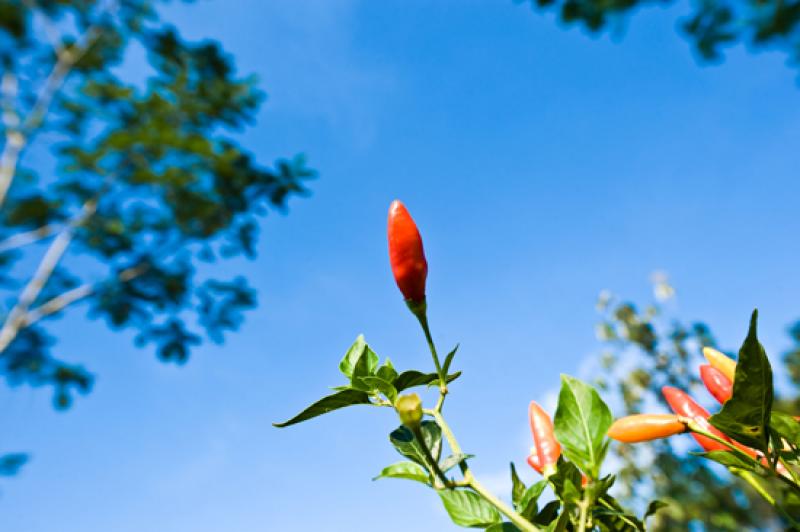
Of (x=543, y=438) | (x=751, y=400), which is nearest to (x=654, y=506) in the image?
(x=543, y=438)

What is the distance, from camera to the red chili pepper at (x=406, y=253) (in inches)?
23.7

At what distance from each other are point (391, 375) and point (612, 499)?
329 mm

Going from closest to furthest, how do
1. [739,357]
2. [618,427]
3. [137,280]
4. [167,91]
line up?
[739,357]
[618,427]
[167,91]
[137,280]

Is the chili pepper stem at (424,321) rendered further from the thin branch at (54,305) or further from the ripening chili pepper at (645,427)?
the thin branch at (54,305)

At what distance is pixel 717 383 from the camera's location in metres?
0.67

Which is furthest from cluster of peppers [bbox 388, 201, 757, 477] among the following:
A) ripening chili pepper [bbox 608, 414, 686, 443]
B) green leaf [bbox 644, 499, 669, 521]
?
green leaf [bbox 644, 499, 669, 521]

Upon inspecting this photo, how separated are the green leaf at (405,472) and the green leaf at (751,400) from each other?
0.31 metres

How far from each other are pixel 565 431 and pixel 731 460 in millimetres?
217

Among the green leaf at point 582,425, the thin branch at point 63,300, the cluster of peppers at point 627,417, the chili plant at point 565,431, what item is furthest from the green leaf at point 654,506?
the thin branch at point 63,300

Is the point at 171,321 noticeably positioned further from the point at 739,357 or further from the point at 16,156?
the point at 739,357

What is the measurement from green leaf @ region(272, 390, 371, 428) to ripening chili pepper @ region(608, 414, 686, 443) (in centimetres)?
28

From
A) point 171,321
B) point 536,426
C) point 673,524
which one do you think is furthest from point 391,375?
point 673,524

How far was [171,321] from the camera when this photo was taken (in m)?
11.1

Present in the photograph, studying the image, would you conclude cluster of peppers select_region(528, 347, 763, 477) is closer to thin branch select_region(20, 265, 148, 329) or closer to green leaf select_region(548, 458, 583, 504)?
green leaf select_region(548, 458, 583, 504)
